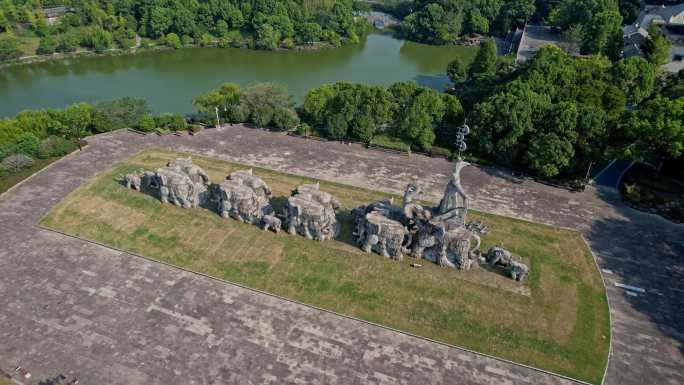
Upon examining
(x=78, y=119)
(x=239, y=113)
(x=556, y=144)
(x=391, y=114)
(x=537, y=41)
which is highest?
(x=537, y=41)

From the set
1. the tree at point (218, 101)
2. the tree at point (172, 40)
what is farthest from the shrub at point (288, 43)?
the tree at point (218, 101)

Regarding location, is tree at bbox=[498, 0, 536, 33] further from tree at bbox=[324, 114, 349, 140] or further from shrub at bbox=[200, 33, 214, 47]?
tree at bbox=[324, 114, 349, 140]

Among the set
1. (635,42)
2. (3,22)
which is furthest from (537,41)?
(3,22)

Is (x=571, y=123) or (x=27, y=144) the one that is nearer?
(x=571, y=123)

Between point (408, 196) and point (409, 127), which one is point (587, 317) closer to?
point (408, 196)

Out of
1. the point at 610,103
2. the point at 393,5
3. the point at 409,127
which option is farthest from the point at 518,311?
the point at 393,5

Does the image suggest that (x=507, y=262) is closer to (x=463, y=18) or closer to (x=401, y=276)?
(x=401, y=276)

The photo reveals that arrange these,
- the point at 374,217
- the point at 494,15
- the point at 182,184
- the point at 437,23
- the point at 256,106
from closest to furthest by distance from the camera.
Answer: the point at 374,217
the point at 182,184
the point at 256,106
the point at 437,23
the point at 494,15

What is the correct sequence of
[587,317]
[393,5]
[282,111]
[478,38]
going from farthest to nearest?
[393,5] → [478,38] → [282,111] → [587,317]

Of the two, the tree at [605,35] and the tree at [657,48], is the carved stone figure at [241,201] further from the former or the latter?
the tree at [605,35]
